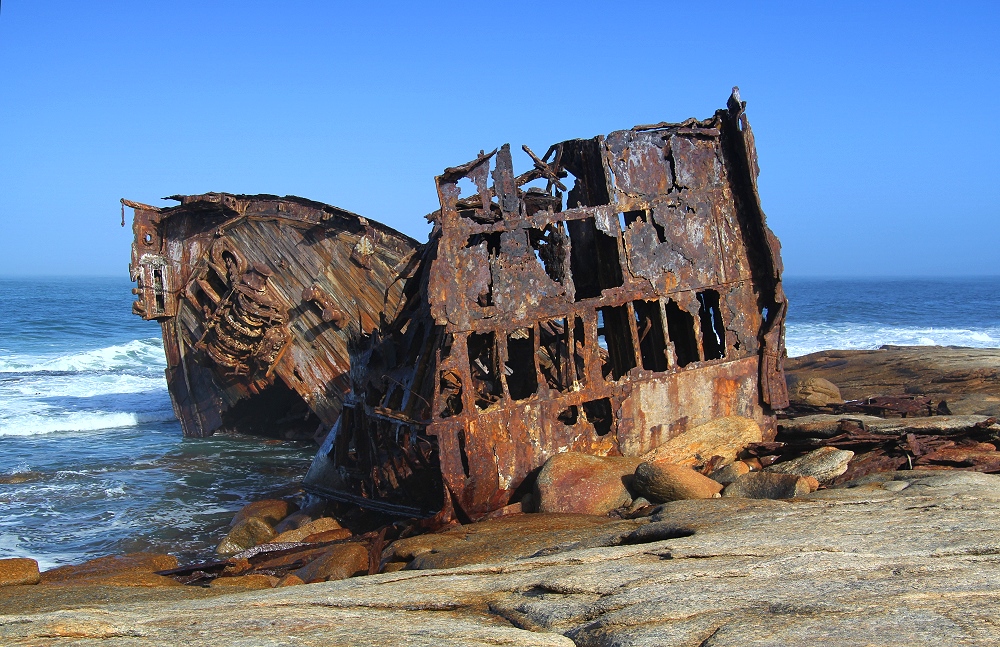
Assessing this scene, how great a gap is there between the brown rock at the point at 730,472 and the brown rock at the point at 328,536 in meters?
3.23

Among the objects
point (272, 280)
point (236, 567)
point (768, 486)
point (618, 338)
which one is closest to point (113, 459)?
point (272, 280)

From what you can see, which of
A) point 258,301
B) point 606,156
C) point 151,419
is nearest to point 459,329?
point 606,156

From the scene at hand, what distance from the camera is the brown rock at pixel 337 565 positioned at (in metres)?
6.41

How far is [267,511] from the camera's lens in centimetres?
942

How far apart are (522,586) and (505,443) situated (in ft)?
8.67

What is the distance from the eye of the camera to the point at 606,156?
803 cm

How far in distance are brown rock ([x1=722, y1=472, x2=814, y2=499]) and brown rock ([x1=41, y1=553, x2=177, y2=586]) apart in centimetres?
431

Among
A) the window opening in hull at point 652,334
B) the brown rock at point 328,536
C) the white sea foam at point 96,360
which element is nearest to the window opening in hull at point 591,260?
the window opening in hull at point 652,334

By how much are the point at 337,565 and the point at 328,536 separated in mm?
1511

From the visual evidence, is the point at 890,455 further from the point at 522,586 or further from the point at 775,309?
the point at 522,586

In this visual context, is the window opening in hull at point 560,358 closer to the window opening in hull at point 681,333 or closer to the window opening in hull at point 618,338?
the window opening in hull at point 618,338

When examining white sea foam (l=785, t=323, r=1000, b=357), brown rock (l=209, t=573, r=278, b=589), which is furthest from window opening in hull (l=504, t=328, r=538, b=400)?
white sea foam (l=785, t=323, r=1000, b=357)

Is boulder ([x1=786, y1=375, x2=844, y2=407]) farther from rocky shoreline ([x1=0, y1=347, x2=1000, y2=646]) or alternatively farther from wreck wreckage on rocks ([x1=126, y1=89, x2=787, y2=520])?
wreck wreckage on rocks ([x1=126, y1=89, x2=787, y2=520])

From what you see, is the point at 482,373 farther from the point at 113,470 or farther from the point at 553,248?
the point at 113,470
